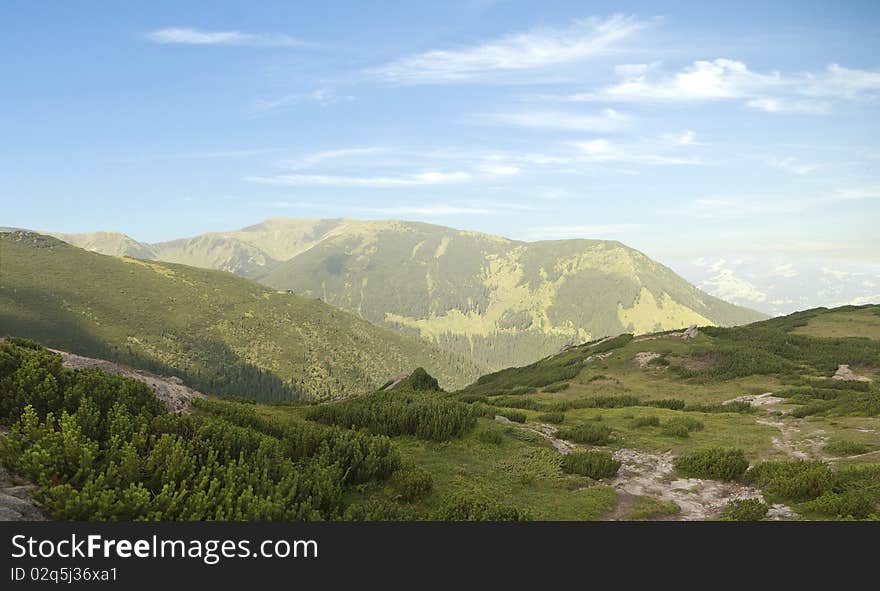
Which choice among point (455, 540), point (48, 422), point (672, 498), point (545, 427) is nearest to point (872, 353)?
point (545, 427)

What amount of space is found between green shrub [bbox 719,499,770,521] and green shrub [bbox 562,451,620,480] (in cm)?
387

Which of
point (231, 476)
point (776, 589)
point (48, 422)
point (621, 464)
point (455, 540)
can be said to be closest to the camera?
point (776, 589)

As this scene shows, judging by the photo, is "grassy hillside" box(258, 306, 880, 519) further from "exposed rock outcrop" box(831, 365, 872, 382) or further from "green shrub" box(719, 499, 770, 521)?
"exposed rock outcrop" box(831, 365, 872, 382)

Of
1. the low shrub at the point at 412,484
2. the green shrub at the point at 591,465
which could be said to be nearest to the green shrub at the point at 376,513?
the low shrub at the point at 412,484

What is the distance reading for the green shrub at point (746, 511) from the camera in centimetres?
1084

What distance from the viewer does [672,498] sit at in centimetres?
1361

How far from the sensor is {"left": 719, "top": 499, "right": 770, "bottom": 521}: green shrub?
10.8 meters

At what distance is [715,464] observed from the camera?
15.5 m

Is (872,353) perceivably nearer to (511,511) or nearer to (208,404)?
(511,511)

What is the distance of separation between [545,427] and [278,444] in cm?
1540

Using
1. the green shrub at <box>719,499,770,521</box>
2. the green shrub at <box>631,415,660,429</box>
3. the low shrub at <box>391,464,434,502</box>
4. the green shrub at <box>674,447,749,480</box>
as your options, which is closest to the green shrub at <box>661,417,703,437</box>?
the green shrub at <box>631,415,660,429</box>

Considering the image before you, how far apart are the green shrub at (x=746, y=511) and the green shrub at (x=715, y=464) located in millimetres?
3037

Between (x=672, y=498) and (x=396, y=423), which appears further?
(x=396, y=423)

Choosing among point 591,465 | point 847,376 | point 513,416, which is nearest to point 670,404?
point 513,416
